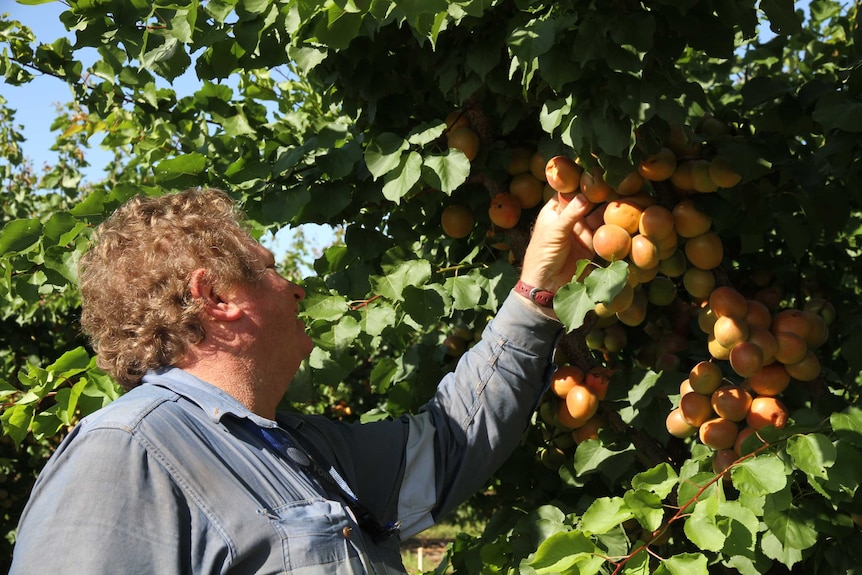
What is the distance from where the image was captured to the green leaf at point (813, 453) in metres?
1.58

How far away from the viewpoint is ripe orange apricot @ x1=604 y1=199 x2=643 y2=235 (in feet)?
6.09

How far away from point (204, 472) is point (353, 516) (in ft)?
1.16

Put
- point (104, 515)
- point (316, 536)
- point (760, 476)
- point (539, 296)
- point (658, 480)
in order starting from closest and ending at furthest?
point (104, 515) → point (316, 536) → point (760, 476) → point (658, 480) → point (539, 296)

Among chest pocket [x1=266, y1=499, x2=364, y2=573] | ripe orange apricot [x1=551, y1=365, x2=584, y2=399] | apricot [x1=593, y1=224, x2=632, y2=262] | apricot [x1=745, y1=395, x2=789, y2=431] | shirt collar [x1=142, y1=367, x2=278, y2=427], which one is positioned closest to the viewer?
chest pocket [x1=266, y1=499, x2=364, y2=573]

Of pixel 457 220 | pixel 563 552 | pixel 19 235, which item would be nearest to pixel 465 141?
pixel 457 220

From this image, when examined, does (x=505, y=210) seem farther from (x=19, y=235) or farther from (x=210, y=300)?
(x=19, y=235)

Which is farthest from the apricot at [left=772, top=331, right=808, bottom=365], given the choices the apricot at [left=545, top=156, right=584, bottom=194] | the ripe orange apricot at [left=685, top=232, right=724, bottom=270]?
the apricot at [left=545, top=156, right=584, bottom=194]

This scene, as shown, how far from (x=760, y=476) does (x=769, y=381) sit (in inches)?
17.8

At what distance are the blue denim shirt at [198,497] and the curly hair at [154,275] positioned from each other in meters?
0.09

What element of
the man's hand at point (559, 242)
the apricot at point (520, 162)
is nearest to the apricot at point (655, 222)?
the man's hand at point (559, 242)

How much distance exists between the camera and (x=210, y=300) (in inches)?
68.5

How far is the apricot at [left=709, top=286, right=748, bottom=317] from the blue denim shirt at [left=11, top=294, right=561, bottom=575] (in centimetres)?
80

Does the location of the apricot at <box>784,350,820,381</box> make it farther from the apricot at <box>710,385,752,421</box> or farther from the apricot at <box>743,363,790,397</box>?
the apricot at <box>710,385,752,421</box>

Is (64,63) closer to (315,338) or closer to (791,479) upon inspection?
(315,338)
